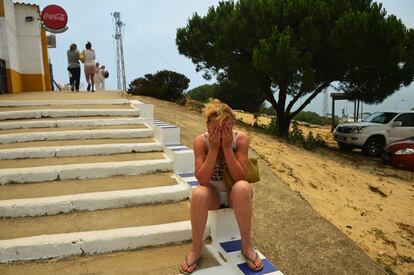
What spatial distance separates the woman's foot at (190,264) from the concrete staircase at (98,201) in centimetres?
9

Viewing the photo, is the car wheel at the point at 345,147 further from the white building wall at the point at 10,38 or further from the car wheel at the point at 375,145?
the white building wall at the point at 10,38

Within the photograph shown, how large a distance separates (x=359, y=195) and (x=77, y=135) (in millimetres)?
6129

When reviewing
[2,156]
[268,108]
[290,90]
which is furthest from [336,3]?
[268,108]

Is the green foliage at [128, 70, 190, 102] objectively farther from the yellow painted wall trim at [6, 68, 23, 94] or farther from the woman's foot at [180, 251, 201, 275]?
the woman's foot at [180, 251, 201, 275]

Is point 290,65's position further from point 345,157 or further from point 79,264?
point 79,264

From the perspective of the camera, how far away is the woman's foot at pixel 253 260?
9.00 ft

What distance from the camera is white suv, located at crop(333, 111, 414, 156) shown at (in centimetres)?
1225

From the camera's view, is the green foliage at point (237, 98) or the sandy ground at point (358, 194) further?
the green foliage at point (237, 98)

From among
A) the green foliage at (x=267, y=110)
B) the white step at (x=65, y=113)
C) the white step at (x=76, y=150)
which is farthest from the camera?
the green foliage at (x=267, y=110)

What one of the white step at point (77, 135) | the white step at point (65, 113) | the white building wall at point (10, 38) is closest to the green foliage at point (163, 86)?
the white building wall at point (10, 38)

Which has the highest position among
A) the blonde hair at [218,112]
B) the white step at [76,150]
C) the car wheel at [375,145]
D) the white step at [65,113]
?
the blonde hair at [218,112]

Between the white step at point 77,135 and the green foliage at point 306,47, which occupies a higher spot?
the green foliage at point 306,47

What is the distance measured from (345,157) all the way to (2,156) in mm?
10509

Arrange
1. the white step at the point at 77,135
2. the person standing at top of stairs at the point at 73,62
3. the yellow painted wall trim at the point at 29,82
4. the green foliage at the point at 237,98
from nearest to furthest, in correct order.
Result: the white step at the point at 77,135 → the yellow painted wall trim at the point at 29,82 → the person standing at top of stairs at the point at 73,62 → the green foliage at the point at 237,98
